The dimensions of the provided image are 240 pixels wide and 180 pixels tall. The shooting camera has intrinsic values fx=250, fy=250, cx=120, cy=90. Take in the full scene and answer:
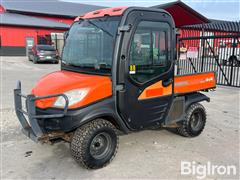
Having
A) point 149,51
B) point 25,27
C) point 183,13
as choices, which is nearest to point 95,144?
point 149,51

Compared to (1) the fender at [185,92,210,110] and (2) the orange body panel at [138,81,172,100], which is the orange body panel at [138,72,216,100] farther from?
(1) the fender at [185,92,210,110]

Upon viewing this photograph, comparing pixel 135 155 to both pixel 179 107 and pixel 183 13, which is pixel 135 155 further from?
pixel 183 13

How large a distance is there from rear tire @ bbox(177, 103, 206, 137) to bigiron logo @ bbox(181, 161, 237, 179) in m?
0.91

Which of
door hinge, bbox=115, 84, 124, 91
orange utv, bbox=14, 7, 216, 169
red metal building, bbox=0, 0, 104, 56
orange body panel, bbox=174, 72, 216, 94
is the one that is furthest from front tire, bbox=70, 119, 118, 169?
red metal building, bbox=0, 0, 104, 56

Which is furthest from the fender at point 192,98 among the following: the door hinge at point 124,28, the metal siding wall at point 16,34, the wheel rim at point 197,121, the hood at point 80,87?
the metal siding wall at point 16,34

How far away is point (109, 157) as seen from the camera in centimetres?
361

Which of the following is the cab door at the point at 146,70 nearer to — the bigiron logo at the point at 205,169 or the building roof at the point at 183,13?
the bigiron logo at the point at 205,169

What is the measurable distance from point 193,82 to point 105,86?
1982 millimetres

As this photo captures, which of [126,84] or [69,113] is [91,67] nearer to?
[126,84]

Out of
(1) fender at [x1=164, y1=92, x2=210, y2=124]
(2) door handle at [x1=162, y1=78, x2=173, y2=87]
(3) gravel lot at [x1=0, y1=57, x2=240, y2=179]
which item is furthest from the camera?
(1) fender at [x1=164, y1=92, x2=210, y2=124]

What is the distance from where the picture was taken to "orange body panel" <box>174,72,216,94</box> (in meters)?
4.31

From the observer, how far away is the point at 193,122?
4809 mm

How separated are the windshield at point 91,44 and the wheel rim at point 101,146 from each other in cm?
94

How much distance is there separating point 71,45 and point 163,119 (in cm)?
193
